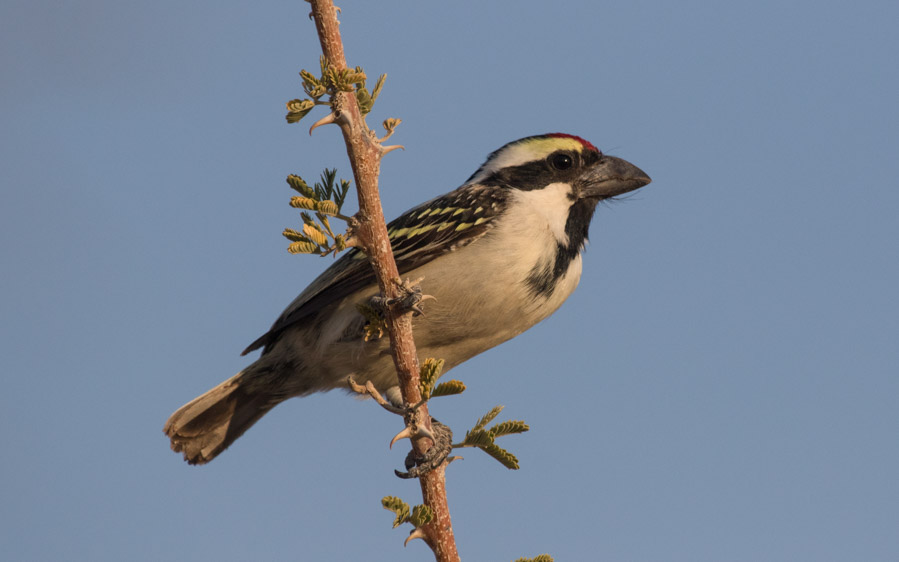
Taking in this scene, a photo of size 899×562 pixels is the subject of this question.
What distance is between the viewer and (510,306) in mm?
6395

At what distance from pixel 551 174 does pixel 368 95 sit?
349 centimetres

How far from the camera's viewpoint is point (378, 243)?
162 inches

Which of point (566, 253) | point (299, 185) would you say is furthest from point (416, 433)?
point (566, 253)

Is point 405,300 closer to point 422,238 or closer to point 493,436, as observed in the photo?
point 493,436

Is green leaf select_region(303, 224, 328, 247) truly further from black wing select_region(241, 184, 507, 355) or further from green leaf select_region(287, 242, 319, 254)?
black wing select_region(241, 184, 507, 355)

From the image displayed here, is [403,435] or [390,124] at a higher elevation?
[390,124]

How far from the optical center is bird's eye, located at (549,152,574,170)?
7363 millimetres

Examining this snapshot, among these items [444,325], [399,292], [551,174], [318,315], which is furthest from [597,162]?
[399,292]

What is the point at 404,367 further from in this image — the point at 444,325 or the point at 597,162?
the point at 597,162

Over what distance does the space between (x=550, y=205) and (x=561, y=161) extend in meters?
0.60

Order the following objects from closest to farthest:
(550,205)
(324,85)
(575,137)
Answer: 1. (324,85)
2. (550,205)
3. (575,137)

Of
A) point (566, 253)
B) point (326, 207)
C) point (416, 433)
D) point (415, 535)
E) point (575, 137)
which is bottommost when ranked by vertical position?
point (415, 535)

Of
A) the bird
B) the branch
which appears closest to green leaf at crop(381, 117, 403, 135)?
the branch

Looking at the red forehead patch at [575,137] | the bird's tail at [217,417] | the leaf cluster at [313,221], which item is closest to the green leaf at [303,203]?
the leaf cluster at [313,221]
